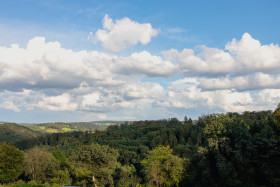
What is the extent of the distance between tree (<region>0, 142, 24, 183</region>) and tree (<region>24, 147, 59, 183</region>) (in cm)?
336

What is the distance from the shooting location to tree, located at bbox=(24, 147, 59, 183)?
296ft

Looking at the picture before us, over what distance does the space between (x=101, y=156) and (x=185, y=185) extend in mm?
28206

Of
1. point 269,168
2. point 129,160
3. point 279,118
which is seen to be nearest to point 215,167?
point 269,168

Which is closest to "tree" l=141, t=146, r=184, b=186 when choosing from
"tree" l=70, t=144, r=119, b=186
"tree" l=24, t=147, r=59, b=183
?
"tree" l=70, t=144, r=119, b=186

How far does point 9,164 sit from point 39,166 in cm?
1069

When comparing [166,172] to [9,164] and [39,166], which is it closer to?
[39,166]

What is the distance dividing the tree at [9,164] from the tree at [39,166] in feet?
11.0

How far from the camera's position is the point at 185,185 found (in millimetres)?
60219

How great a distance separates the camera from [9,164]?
84562 mm

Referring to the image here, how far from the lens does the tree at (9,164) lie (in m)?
83.4

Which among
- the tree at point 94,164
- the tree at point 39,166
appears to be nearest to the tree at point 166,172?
the tree at point 94,164

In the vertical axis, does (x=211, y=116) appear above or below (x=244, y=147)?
above

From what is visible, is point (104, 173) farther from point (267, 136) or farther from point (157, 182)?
point (267, 136)

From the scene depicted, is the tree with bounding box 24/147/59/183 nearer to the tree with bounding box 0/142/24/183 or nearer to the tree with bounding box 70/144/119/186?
the tree with bounding box 0/142/24/183
